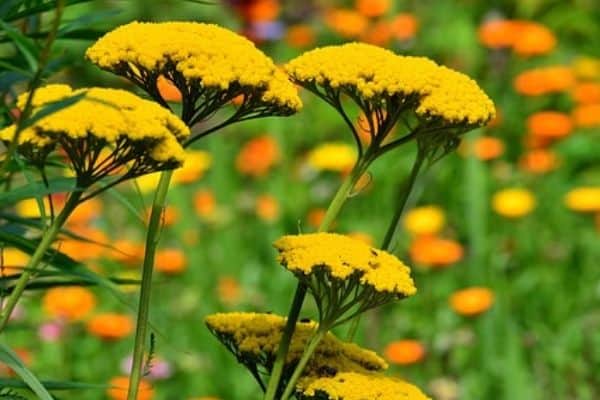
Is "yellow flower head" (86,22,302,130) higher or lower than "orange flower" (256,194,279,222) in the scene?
higher

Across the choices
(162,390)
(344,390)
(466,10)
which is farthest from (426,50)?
(344,390)

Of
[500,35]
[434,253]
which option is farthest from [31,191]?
[500,35]

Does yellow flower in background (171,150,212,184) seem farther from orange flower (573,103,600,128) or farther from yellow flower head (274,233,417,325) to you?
yellow flower head (274,233,417,325)

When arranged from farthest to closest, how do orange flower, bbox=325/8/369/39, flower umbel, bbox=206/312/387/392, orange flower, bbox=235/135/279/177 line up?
1. orange flower, bbox=325/8/369/39
2. orange flower, bbox=235/135/279/177
3. flower umbel, bbox=206/312/387/392

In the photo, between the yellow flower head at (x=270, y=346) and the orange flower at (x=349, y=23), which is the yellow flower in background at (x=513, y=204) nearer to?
the orange flower at (x=349, y=23)

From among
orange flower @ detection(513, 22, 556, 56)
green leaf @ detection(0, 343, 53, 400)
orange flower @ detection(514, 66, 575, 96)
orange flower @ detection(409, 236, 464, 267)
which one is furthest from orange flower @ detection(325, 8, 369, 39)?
green leaf @ detection(0, 343, 53, 400)

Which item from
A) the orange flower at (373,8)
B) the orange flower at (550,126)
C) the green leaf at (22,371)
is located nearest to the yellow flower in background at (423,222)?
the orange flower at (550,126)

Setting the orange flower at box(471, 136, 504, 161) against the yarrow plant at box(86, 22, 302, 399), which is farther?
the orange flower at box(471, 136, 504, 161)
